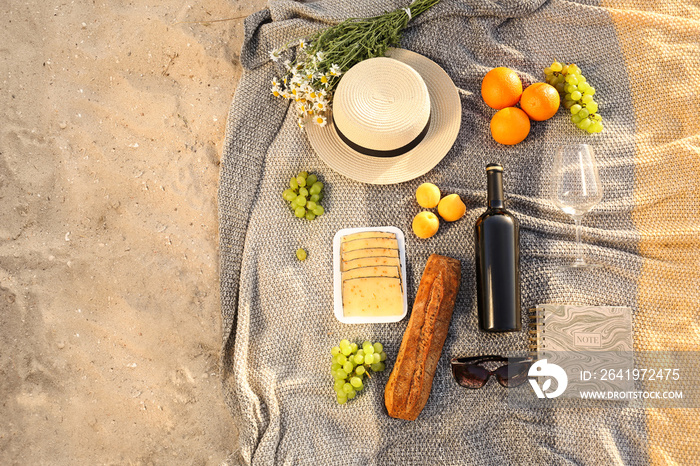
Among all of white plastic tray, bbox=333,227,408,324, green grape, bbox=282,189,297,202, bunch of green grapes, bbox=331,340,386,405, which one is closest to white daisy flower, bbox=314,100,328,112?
green grape, bbox=282,189,297,202

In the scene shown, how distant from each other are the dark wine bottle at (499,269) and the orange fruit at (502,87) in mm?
389

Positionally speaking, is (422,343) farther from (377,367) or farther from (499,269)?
(499,269)

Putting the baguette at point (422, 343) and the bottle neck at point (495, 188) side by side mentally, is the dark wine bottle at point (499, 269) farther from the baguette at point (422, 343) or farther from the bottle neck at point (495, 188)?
the baguette at point (422, 343)

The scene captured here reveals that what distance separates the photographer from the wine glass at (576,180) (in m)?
1.77

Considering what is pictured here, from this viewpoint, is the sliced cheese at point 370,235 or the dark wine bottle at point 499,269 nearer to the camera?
the dark wine bottle at point 499,269

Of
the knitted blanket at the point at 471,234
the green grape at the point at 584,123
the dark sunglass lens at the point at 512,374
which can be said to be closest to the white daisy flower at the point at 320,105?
the knitted blanket at the point at 471,234

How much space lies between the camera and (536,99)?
1921mm

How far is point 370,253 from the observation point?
6.21 ft

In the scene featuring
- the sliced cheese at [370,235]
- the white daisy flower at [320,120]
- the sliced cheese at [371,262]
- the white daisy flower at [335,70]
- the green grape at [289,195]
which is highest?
the white daisy flower at [335,70]

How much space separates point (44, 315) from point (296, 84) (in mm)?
1323

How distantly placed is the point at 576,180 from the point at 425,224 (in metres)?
0.53

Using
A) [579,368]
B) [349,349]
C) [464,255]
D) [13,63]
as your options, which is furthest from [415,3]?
[13,63]

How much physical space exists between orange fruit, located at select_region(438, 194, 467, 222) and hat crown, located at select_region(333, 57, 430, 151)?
26 centimetres

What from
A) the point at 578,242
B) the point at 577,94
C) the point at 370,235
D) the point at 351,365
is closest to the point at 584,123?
the point at 577,94
